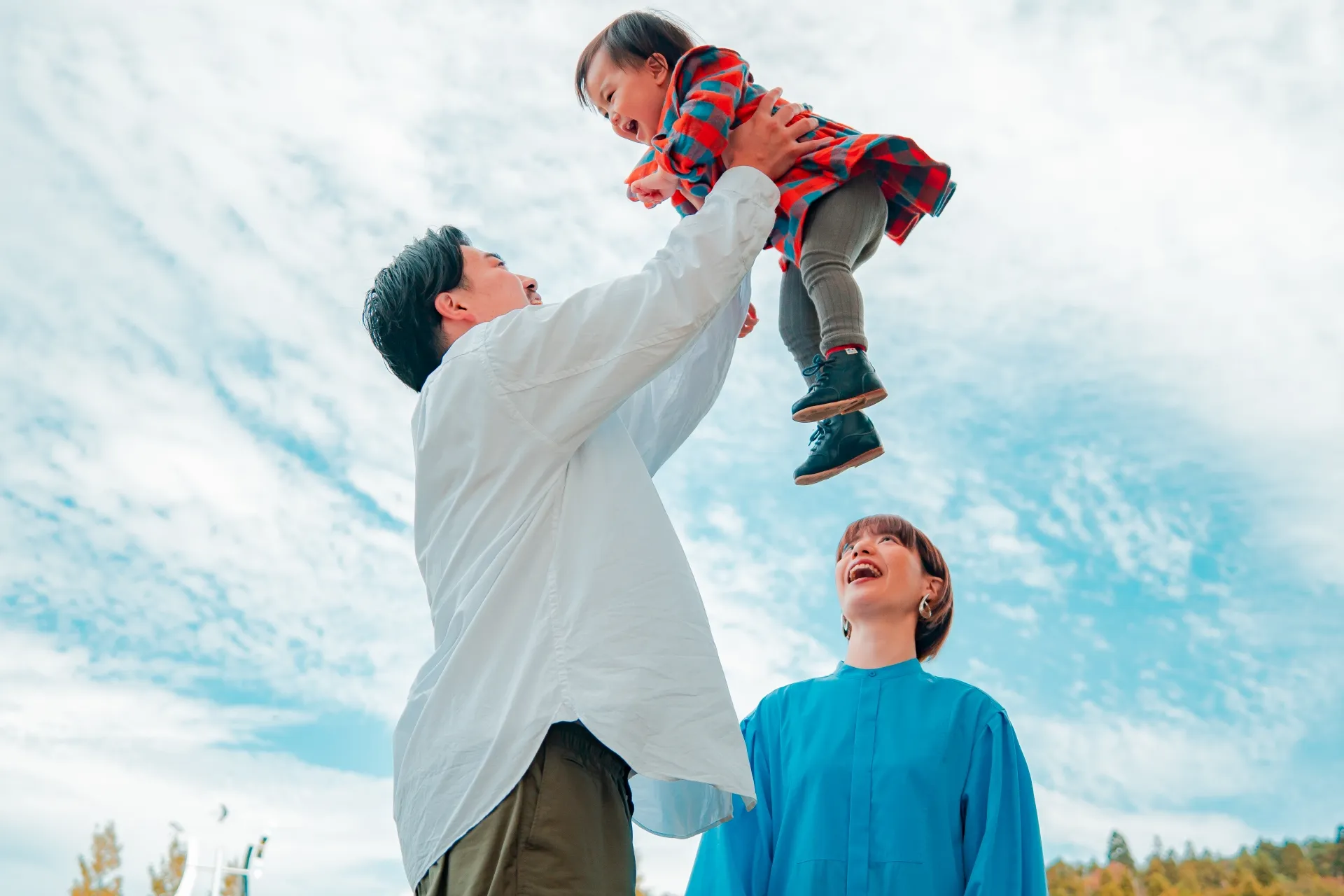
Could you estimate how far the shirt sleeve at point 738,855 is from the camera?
261 centimetres

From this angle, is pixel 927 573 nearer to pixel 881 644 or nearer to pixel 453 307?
pixel 881 644

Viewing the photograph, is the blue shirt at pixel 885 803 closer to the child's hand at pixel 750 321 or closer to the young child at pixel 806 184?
the young child at pixel 806 184

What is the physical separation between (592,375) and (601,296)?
0.47 ft

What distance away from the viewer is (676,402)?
7.72 ft

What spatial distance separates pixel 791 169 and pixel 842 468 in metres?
0.66

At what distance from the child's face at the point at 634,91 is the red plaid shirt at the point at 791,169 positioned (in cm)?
4

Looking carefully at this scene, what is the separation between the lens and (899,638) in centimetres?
288

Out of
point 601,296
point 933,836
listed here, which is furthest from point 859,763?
point 601,296

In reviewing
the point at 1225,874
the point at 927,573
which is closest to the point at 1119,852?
the point at 1225,874

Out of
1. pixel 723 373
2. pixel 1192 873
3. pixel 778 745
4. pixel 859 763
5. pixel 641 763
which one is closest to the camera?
pixel 641 763

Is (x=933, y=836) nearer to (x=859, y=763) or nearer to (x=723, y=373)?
(x=859, y=763)

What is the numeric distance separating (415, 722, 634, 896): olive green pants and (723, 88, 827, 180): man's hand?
3.81ft

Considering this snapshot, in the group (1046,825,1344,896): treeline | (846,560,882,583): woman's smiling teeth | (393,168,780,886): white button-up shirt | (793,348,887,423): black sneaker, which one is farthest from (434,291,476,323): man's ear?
(1046,825,1344,896): treeline

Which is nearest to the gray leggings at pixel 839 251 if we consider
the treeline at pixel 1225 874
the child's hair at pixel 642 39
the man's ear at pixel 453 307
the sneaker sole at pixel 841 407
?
the sneaker sole at pixel 841 407
